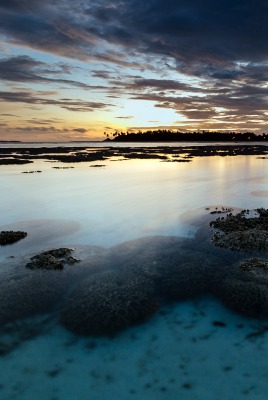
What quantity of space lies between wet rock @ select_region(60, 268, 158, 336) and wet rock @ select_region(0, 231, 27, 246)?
4.99 metres

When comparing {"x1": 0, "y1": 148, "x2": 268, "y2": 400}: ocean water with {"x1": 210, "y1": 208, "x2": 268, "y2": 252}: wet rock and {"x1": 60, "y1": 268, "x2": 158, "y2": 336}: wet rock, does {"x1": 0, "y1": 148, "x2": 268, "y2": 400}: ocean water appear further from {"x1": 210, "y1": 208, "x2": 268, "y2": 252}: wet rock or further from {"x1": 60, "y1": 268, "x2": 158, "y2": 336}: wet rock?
{"x1": 210, "y1": 208, "x2": 268, "y2": 252}: wet rock

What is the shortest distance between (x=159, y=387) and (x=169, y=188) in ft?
67.0

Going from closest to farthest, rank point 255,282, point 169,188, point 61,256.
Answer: point 255,282, point 61,256, point 169,188

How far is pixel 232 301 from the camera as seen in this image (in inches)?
316

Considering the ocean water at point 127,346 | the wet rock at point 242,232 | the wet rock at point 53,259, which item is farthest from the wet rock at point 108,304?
the wet rock at point 242,232

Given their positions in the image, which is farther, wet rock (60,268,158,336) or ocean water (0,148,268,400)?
wet rock (60,268,158,336)

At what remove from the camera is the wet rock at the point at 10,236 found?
12.5 m

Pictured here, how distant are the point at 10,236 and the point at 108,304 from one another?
6.84 m

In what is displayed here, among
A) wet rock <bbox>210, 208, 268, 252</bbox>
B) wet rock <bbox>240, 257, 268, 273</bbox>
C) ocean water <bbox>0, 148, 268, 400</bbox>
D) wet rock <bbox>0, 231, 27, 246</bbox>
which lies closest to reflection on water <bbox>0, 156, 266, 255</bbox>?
ocean water <bbox>0, 148, 268, 400</bbox>

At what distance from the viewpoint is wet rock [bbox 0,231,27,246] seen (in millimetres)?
12520

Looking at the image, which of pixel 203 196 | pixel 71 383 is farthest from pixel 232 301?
pixel 203 196

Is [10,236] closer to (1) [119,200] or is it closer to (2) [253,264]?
(1) [119,200]

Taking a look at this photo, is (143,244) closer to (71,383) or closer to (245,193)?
(71,383)

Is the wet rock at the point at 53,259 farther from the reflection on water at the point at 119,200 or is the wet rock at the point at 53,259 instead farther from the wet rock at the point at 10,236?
the wet rock at the point at 10,236
